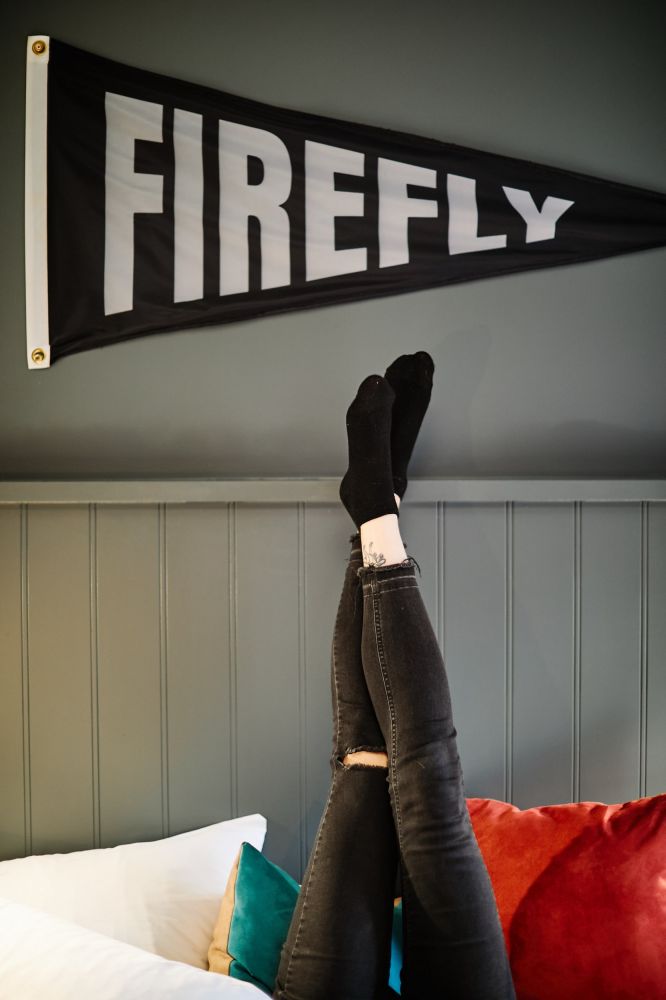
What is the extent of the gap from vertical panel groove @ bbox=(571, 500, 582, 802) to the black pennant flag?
23.3 inches

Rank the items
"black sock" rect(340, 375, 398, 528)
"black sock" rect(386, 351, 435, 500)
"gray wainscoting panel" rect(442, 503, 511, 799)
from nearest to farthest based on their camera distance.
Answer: "black sock" rect(340, 375, 398, 528) < "black sock" rect(386, 351, 435, 500) < "gray wainscoting panel" rect(442, 503, 511, 799)

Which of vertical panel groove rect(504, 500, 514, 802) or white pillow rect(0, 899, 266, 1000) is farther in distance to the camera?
vertical panel groove rect(504, 500, 514, 802)

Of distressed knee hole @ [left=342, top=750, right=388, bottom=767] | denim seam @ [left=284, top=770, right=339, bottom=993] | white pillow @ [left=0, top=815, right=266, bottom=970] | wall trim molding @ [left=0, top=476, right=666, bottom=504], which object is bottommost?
white pillow @ [left=0, top=815, right=266, bottom=970]

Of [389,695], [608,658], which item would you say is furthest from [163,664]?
[608,658]

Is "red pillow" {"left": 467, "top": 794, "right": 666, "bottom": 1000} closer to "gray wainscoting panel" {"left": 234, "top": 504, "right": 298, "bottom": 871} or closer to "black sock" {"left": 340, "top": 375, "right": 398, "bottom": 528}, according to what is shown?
"gray wainscoting panel" {"left": 234, "top": 504, "right": 298, "bottom": 871}

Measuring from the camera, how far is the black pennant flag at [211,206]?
1375 mm

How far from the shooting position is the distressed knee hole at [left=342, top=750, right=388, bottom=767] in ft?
3.72

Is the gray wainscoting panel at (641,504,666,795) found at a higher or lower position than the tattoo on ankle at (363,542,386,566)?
lower

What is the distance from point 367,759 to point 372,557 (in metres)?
0.34

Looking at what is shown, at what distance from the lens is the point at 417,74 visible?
4.63 feet

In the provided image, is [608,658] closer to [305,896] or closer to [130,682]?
[305,896]

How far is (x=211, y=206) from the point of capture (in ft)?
4.56

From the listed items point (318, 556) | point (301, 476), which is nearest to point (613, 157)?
point (301, 476)

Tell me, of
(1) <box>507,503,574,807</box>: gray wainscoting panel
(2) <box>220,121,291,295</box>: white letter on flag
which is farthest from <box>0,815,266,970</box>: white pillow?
(2) <box>220,121,291,295</box>: white letter on flag
